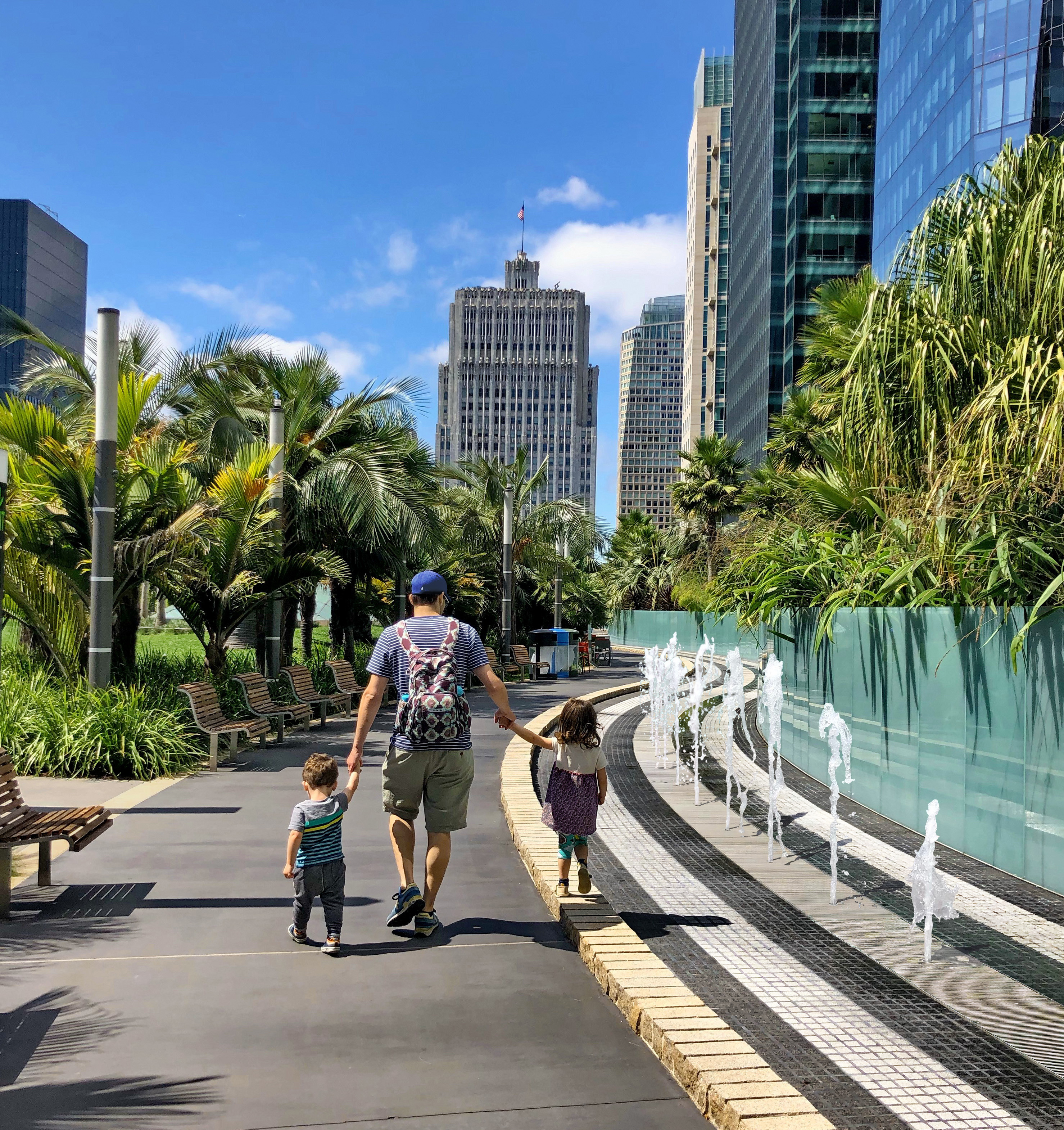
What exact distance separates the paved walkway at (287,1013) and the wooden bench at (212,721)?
3789mm

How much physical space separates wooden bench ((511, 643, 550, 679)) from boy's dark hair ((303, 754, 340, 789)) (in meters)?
22.7

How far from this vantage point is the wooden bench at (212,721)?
10.6 m

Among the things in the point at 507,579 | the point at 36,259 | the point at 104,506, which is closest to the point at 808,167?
the point at 507,579

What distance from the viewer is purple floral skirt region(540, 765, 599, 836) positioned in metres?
5.50

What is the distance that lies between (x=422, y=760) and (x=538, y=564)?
28.8m

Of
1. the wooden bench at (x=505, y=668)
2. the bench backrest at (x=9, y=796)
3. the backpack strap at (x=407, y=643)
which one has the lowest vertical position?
the wooden bench at (x=505, y=668)

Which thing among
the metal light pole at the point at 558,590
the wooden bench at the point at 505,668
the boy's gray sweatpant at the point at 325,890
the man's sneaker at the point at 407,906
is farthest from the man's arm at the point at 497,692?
the metal light pole at the point at 558,590

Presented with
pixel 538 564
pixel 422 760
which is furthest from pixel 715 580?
pixel 538 564

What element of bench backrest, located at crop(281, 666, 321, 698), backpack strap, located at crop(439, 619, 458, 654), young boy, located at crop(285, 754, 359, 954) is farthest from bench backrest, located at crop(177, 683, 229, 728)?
backpack strap, located at crop(439, 619, 458, 654)

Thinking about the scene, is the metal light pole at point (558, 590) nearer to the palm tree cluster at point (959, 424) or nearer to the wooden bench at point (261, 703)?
the wooden bench at point (261, 703)

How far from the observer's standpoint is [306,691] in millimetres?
14828

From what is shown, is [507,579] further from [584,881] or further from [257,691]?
[584,881]

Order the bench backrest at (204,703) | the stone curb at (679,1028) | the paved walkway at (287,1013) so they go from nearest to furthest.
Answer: the stone curb at (679,1028), the paved walkway at (287,1013), the bench backrest at (204,703)

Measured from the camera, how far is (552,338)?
15200 centimetres
